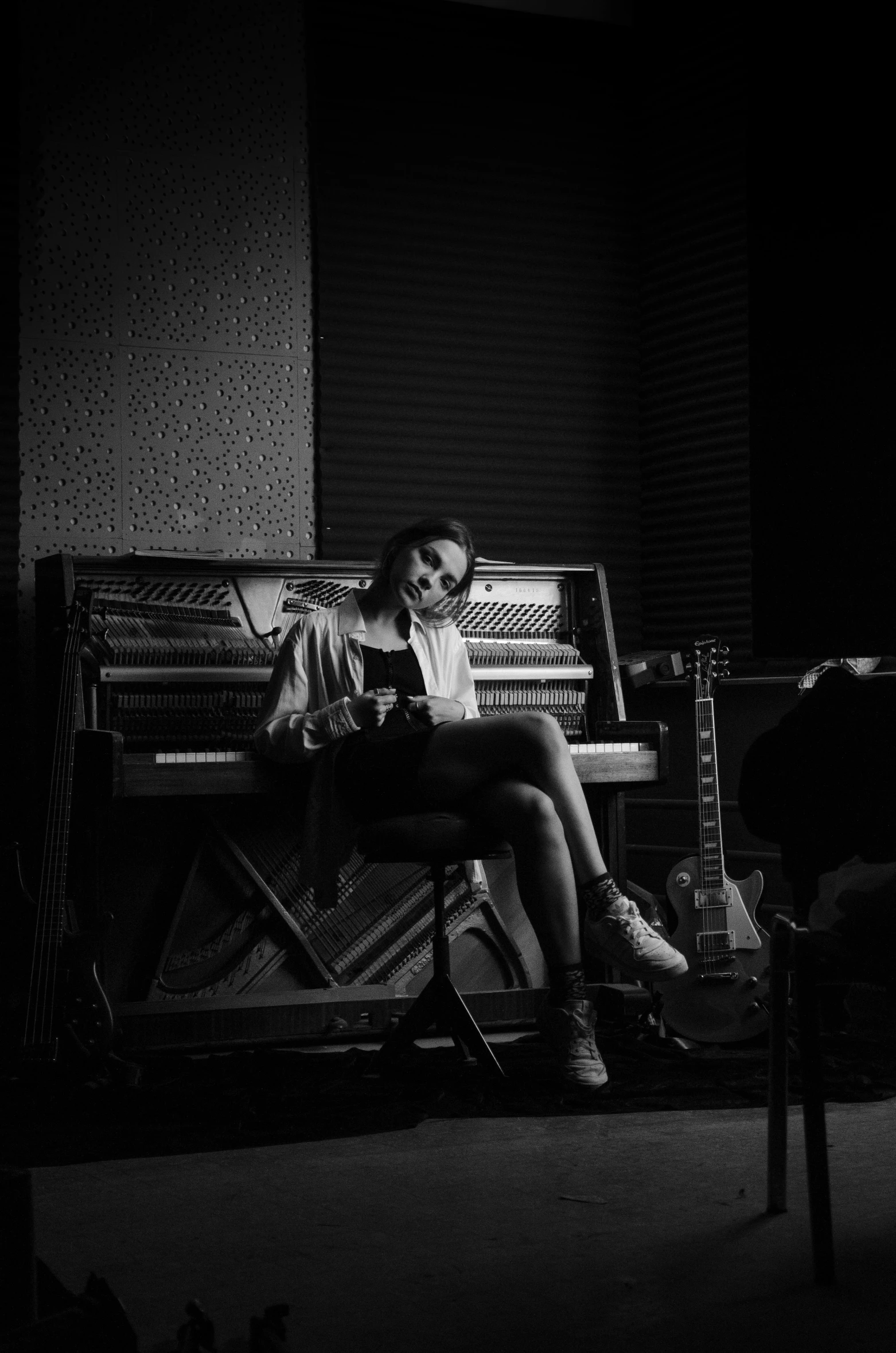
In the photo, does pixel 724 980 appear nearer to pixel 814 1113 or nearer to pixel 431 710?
pixel 431 710

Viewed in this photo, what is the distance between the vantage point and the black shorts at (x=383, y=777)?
3.77m

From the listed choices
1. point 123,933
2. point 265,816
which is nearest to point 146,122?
point 265,816

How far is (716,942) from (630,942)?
2.12 ft

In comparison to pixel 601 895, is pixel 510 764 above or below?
above

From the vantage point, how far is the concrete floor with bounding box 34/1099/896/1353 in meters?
2.12

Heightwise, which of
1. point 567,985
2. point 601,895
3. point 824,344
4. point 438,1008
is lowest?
point 438,1008

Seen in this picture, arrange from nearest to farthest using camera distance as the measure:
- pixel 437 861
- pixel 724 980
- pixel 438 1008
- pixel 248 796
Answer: pixel 437 861 < pixel 438 1008 < pixel 724 980 < pixel 248 796

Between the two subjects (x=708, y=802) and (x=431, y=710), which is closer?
(x=431, y=710)

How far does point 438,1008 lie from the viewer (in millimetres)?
3834

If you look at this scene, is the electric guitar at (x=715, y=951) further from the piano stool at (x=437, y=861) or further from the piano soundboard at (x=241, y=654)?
the piano stool at (x=437, y=861)

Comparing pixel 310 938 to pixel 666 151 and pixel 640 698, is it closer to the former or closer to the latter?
pixel 640 698

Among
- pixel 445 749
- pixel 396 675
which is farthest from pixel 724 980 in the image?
pixel 396 675

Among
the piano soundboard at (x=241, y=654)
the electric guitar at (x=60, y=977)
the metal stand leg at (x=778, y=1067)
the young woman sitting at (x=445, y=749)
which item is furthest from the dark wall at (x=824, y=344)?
the electric guitar at (x=60, y=977)

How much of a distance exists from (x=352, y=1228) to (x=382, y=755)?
143 centimetres
